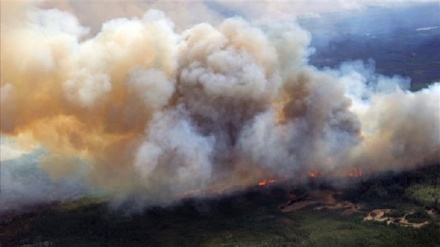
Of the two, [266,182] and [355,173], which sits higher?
[266,182]

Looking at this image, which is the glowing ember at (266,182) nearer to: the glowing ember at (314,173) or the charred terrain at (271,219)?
the charred terrain at (271,219)

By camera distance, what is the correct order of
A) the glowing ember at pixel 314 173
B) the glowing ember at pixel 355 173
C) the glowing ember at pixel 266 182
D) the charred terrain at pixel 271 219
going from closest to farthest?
the charred terrain at pixel 271 219, the glowing ember at pixel 266 182, the glowing ember at pixel 355 173, the glowing ember at pixel 314 173

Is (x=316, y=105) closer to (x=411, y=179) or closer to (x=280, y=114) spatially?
(x=280, y=114)

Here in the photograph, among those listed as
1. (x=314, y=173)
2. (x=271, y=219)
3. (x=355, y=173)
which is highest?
(x=314, y=173)

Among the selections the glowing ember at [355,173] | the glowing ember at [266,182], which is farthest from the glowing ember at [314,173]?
the glowing ember at [266,182]

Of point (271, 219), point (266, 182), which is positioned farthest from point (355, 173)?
point (271, 219)

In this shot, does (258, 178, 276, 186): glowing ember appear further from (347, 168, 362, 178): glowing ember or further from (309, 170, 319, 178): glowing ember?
(347, 168, 362, 178): glowing ember

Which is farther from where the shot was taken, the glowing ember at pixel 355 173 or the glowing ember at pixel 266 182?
the glowing ember at pixel 355 173

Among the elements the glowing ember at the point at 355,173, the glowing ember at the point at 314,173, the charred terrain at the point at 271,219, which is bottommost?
the charred terrain at the point at 271,219

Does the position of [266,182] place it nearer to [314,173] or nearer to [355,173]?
[314,173]
